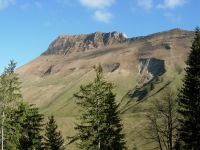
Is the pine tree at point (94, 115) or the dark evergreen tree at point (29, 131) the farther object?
the dark evergreen tree at point (29, 131)

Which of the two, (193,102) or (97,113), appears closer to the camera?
(193,102)

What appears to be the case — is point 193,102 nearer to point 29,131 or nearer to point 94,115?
point 94,115

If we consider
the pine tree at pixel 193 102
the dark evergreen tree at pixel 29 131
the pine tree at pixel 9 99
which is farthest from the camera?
the dark evergreen tree at pixel 29 131

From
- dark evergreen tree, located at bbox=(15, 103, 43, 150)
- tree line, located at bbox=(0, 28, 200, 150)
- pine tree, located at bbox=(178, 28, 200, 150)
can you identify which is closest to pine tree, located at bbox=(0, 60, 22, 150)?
tree line, located at bbox=(0, 28, 200, 150)

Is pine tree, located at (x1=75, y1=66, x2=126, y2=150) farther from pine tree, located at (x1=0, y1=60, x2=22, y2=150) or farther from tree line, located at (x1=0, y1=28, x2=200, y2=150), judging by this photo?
pine tree, located at (x1=0, y1=60, x2=22, y2=150)

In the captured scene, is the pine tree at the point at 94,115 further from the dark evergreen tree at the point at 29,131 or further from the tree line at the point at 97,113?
the dark evergreen tree at the point at 29,131

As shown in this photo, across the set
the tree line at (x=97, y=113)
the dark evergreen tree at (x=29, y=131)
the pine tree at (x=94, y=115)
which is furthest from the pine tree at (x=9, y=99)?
the pine tree at (x=94, y=115)

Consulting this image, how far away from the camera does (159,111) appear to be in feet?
177

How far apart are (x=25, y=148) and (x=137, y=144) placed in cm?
9784

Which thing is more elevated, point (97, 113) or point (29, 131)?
point (97, 113)

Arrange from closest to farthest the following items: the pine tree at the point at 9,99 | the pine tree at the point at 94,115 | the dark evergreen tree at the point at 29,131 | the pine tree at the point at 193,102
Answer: the pine tree at the point at 193,102, the pine tree at the point at 94,115, the pine tree at the point at 9,99, the dark evergreen tree at the point at 29,131

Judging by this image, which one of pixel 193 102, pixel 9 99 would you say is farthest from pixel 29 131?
pixel 193 102

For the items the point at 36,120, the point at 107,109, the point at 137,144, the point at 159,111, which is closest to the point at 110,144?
the point at 107,109

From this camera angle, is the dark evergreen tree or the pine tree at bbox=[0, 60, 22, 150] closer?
the pine tree at bbox=[0, 60, 22, 150]
